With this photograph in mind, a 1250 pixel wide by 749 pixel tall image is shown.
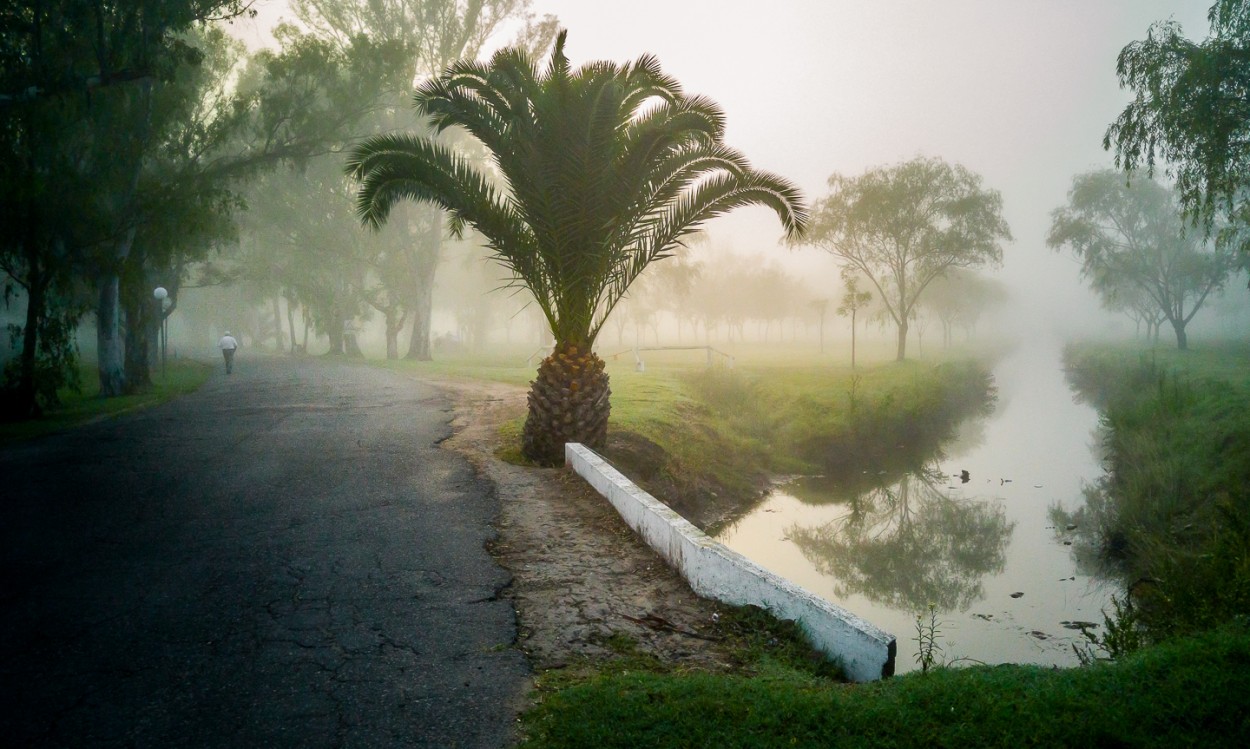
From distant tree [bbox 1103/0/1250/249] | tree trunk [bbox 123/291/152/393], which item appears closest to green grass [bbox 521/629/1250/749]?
distant tree [bbox 1103/0/1250/249]

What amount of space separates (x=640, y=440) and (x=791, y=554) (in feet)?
10.5

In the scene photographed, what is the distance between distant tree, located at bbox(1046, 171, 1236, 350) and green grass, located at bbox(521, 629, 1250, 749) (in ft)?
135

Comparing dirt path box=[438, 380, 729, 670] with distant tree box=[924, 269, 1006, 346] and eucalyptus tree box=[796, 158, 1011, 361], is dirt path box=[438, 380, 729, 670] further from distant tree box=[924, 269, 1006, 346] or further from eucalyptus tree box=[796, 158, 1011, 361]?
distant tree box=[924, 269, 1006, 346]

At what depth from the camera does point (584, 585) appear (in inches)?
234

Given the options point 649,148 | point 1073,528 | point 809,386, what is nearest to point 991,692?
point 649,148

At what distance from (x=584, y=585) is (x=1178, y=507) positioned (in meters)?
10.5

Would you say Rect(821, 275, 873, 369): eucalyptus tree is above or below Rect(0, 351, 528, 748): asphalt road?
above

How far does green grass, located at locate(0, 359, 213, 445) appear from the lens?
13172 mm

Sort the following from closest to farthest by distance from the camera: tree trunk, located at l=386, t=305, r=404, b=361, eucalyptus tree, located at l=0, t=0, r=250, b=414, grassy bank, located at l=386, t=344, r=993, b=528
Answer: grassy bank, located at l=386, t=344, r=993, b=528 < eucalyptus tree, located at l=0, t=0, r=250, b=414 < tree trunk, located at l=386, t=305, r=404, b=361

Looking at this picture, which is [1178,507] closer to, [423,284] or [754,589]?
[754,589]

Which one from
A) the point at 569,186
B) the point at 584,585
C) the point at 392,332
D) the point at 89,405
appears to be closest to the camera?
the point at 584,585

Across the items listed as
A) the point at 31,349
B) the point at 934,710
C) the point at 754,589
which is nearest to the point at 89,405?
the point at 31,349

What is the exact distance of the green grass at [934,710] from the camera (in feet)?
11.2

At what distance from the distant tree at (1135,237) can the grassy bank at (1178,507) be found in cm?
1985
